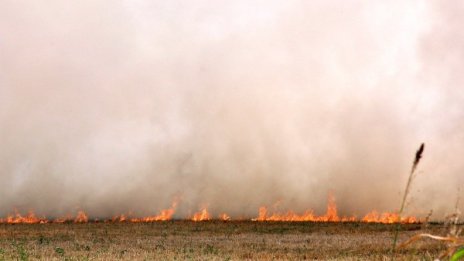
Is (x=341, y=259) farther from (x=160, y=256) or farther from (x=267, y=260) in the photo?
(x=160, y=256)

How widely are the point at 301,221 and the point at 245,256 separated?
1889 inches

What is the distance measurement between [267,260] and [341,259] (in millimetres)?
3299

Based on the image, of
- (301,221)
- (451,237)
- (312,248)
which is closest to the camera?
(451,237)

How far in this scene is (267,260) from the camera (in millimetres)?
27594

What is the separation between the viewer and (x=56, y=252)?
31453mm

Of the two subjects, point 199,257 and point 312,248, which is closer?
point 199,257

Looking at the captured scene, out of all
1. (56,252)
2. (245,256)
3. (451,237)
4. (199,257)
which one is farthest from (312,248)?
(451,237)

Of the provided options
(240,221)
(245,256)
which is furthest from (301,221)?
(245,256)

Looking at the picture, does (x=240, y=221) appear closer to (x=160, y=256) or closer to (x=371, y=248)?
(x=371, y=248)

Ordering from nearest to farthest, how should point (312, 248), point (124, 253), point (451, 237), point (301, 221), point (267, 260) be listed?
1. point (451, 237)
2. point (267, 260)
3. point (124, 253)
4. point (312, 248)
5. point (301, 221)

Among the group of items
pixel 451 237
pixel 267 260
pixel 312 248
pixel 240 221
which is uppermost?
pixel 240 221

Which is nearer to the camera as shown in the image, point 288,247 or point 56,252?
point 56,252

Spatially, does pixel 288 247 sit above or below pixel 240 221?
below

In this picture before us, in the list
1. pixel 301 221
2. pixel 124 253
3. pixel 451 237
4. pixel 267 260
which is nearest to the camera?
pixel 451 237
